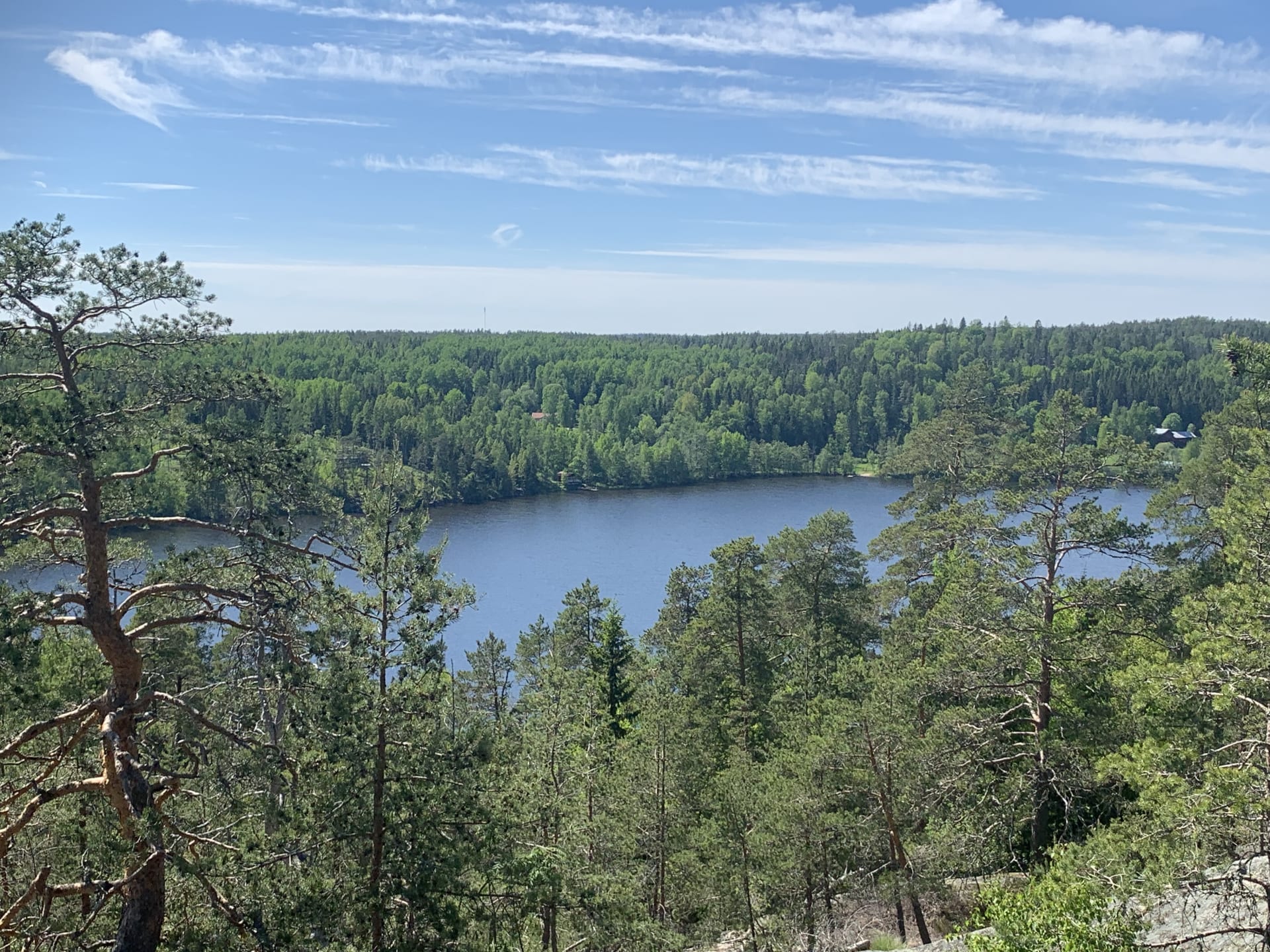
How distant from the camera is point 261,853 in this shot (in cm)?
→ 823

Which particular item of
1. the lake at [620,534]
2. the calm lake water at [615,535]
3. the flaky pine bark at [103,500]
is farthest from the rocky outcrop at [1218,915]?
the calm lake water at [615,535]

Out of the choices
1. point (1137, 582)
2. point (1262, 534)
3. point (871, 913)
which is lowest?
point (871, 913)

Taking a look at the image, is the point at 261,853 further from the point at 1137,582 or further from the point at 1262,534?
the point at 1137,582

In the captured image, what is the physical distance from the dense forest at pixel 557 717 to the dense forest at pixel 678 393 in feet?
172

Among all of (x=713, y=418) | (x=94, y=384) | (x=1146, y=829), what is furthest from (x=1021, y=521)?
(x=713, y=418)

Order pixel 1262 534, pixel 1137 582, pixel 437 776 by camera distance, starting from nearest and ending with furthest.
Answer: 1. pixel 437 776
2. pixel 1262 534
3. pixel 1137 582

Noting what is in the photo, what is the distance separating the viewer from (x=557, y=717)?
15.2m

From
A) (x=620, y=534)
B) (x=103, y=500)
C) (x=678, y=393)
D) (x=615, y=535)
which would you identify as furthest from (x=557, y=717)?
(x=678, y=393)

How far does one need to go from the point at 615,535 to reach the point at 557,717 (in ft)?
172

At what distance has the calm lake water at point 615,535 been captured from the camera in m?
48.9

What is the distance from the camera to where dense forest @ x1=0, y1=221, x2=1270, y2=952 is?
8023mm

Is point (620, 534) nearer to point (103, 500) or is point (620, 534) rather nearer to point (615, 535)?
point (615, 535)

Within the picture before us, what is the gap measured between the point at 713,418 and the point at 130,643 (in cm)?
10829

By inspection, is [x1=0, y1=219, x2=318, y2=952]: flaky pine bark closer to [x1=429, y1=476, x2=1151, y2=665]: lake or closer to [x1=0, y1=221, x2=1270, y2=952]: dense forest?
[x1=0, y1=221, x2=1270, y2=952]: dense forest
